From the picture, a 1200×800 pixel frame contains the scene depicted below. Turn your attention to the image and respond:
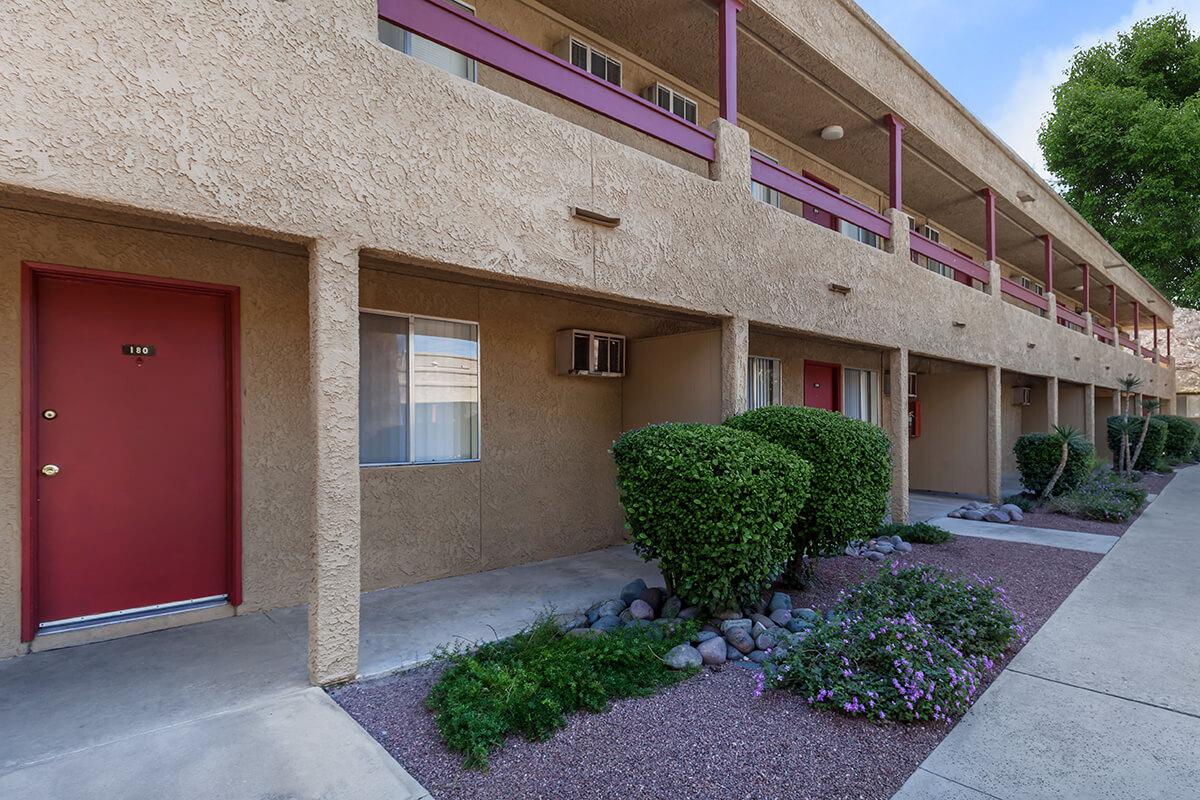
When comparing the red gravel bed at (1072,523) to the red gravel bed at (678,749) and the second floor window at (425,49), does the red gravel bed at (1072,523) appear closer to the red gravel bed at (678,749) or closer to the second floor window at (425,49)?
the red gravel bed at (678,749)

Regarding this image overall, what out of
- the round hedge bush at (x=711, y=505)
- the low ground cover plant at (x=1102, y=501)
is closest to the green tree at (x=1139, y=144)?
the low ground cover plant at (x=1102, y=501)

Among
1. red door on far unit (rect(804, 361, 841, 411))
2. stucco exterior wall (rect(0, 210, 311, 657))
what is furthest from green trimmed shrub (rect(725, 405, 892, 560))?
red door on far unit (rect(804, 361, 841, 411))

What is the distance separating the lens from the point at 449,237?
4129 millimetres

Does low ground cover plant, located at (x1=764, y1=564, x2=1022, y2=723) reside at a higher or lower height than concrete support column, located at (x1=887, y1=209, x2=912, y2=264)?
lower

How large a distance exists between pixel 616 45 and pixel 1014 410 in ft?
54.3

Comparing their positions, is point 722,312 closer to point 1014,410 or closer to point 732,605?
point 732,605

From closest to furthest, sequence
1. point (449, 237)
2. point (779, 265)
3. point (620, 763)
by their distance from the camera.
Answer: point (620, 763) → point (449, 237) → point (779, 265)

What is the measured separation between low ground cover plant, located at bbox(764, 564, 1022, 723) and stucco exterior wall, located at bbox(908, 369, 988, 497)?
7919 millimetres

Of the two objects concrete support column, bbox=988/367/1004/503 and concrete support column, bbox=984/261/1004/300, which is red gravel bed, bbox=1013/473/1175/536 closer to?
concrete support column, bbox=988/367/1004/503

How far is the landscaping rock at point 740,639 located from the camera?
4.37m

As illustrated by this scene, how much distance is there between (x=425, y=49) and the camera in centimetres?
570

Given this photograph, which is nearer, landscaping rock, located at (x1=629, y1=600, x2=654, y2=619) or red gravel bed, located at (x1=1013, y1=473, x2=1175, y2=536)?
landscaping rock, located at (x1=629, y1=600, x2=654, y2=619)

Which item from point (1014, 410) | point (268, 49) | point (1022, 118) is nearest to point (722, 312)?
point (268, 49)

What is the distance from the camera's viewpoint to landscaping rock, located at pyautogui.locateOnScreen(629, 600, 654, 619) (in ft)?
16.0
